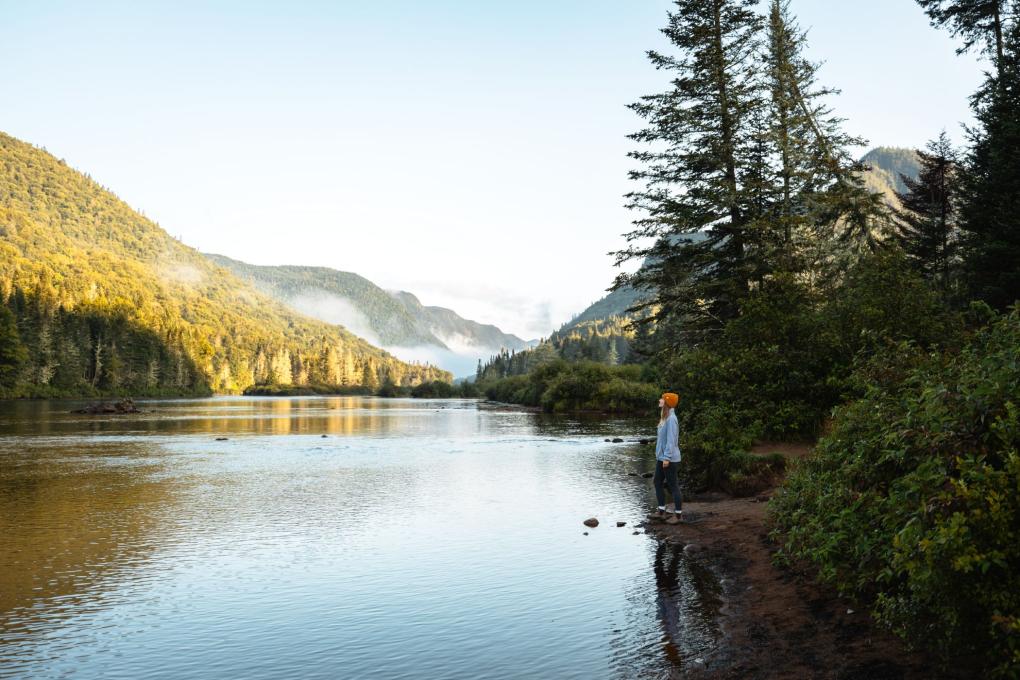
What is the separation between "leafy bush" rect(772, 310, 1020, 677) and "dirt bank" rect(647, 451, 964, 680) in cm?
34

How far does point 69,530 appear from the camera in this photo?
1675cm

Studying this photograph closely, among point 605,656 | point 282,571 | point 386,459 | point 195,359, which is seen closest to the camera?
point 605,656

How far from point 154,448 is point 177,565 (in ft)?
91.4

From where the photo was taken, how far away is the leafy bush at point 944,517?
6340 mm

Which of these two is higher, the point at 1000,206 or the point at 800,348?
the point at 1000,206

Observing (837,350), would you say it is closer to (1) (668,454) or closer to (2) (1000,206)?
(1) (668,454)

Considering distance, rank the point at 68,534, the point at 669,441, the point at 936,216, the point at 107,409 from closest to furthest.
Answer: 1. the point at 68,534
2. the point at 669,441
3. the point at 936,216
4. the point at 107,409

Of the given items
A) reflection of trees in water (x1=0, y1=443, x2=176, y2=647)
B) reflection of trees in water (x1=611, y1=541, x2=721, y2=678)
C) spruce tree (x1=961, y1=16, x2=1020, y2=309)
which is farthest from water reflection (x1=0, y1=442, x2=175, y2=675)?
spruce tree (x1=961, y1=16, x2=1020, y2=309)

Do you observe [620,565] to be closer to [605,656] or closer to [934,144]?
[605,656]

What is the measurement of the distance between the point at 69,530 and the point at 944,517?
18.0m

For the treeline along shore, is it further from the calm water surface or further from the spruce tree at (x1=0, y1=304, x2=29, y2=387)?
the spruce tree at (x1=0, y1=304, x2=29, y2=387)

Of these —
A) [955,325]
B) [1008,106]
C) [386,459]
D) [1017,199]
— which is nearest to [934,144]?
[1008,106]

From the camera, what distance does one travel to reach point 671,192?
33875mm

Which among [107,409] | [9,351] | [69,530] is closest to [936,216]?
[69,530]
